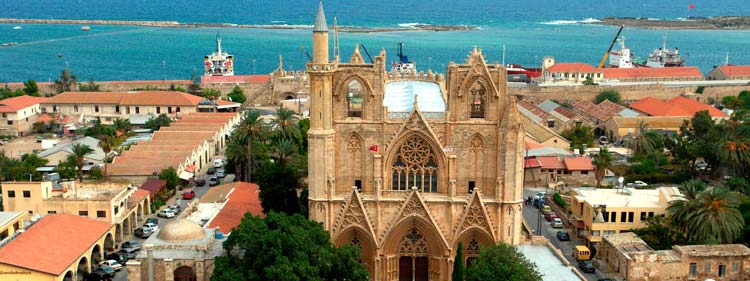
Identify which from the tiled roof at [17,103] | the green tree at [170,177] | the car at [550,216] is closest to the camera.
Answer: the car at [550,216]

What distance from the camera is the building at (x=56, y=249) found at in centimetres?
4294

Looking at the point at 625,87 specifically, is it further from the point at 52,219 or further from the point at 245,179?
the point at 52,219

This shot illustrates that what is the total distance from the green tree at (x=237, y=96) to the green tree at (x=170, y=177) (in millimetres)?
50187

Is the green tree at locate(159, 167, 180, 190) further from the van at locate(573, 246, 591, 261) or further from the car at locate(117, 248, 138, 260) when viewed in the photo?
the van at locate(573, 246, 591, 261)

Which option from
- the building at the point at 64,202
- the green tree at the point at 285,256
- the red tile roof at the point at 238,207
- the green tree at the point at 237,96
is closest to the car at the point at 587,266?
the green tree at the point at 285,256

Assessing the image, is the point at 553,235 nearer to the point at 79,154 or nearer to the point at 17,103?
the point at 79,154

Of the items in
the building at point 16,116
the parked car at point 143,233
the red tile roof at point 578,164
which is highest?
the building at point 16,116

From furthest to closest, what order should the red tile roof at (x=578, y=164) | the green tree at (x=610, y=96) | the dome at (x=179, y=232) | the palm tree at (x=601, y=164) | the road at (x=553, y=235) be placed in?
the green tree at (x=610, y=96) → the red tile roof at (x=578, y=164) → the palm tree at (x=601, y=164) → the road at (x=553, y=235) → the dome at (x=179, y=232)

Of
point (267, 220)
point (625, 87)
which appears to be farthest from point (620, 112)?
point (267, 220)

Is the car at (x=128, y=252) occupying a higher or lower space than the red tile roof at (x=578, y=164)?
lower

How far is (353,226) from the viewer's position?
44.2m

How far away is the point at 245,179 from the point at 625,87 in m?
73.1

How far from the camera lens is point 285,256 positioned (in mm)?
38562

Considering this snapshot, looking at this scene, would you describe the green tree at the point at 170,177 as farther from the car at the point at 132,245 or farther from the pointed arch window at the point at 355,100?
the pointed arch window at the point at 355,100
